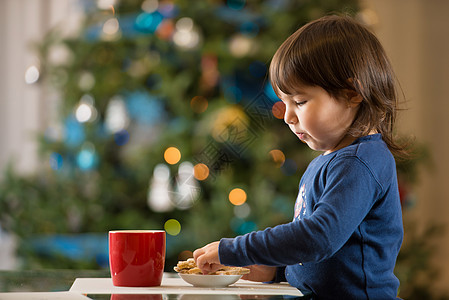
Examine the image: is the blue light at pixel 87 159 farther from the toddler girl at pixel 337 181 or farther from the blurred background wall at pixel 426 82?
the toddler girl at pixel 337 181

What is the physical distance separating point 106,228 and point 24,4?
148 centimetres

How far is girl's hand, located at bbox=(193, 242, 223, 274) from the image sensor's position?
852mm

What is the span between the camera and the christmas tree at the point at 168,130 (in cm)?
252

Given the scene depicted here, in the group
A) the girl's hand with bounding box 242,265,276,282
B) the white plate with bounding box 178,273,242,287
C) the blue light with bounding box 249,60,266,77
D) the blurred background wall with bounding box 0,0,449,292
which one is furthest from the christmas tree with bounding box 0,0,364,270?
the white plate with bounding box 178,273,242,287

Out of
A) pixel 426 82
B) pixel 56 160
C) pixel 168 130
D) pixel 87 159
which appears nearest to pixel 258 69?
pixel 168 130

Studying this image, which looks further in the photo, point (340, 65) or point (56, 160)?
point (56, 160)

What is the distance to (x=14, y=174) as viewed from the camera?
2.79 m

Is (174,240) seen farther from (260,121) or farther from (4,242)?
(4,242)

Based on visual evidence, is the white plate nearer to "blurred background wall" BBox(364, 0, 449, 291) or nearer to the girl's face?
the girl's face

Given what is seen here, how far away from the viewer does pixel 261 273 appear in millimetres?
973

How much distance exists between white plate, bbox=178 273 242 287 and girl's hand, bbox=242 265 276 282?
10 cm

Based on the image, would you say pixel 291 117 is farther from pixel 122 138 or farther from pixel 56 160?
pixel 56 160

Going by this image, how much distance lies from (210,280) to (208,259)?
0.04m

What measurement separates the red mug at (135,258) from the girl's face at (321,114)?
278 mm
